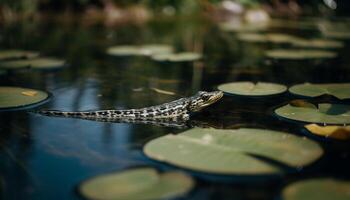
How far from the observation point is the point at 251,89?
336 cm

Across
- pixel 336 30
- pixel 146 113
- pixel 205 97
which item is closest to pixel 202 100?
pixel 205 97

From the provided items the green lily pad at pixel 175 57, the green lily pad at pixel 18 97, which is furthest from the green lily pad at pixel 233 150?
the green lily pad at pixel 175 57

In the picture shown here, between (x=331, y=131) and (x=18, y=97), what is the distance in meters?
2.13

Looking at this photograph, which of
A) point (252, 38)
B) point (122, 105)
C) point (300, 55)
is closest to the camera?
point (122, 105)

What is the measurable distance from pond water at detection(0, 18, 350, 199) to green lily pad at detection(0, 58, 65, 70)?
10cm

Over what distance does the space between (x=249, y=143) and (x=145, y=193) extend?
714mm

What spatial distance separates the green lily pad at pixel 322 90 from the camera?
10.4 ft

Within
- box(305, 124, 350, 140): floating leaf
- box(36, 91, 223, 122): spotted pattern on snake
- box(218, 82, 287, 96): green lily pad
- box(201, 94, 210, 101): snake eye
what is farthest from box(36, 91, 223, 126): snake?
box(305, 124, 350, 140): floating leaf

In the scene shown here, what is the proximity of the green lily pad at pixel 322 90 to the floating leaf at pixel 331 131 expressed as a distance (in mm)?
798

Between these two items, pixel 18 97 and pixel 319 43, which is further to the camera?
pixel 319 43

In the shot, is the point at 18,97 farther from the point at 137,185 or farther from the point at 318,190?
the point at 318,190

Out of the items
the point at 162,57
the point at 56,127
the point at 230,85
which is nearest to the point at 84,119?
the point at 56,127

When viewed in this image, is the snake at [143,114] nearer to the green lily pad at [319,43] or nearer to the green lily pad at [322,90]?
the green lily pad at [322,90]

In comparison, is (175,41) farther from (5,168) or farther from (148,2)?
(5,168)
